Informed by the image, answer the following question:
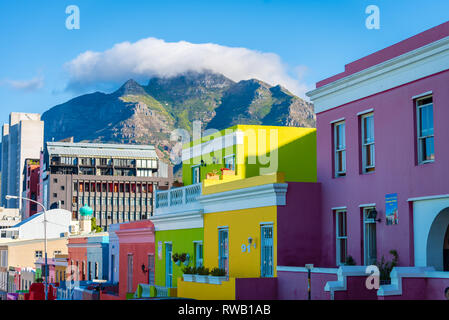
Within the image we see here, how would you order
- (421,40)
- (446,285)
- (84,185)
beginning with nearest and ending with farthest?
(446,285), (421,40), (84,185)

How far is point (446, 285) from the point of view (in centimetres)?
1703

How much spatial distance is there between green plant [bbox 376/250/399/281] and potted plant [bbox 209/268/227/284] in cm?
557

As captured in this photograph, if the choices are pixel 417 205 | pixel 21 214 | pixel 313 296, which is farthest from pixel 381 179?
pixel 21 214

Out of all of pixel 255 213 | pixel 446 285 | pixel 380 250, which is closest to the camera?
pixel 446 285

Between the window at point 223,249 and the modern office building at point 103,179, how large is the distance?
397ft

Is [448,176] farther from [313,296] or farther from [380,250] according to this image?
[313,296]

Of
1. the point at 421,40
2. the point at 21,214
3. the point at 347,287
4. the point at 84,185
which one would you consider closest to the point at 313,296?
the point at 347,287

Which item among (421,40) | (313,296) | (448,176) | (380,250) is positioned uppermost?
(421,40)

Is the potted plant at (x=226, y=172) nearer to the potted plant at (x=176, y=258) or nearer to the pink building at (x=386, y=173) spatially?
the potted plant at (x=176, y=258)

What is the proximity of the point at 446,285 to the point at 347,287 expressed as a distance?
8.11ft

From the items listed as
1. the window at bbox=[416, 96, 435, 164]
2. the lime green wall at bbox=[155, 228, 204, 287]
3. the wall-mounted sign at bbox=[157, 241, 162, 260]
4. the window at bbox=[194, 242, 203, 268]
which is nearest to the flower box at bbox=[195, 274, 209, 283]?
the lime green wall at bbox=[155, 228, 204, 287]

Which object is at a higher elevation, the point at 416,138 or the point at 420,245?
the point at 416,138

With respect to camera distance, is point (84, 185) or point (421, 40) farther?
point (84, 185)
